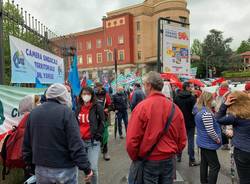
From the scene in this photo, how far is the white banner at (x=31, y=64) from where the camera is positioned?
5230 millimetres

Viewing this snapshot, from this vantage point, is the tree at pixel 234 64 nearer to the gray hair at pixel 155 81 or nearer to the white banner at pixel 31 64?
the white banner at pixel 31 64

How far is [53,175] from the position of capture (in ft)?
11.1

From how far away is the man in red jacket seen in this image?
3.30 meters

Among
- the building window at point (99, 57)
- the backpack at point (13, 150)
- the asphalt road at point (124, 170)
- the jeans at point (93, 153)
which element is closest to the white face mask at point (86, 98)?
the jeans at point (93, 153)

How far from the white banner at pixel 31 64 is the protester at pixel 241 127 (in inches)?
135

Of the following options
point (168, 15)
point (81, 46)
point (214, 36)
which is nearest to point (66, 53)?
point (168, 15)

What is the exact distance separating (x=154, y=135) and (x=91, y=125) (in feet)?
6.30

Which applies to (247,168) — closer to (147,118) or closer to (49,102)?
(147,118)

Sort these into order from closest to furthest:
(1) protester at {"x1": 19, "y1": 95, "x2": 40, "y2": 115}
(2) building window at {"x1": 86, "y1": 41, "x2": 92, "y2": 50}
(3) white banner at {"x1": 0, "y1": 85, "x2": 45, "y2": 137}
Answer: (1) protester at {"x1": 19, "y1": 95, "x2": 40, "y2": 115}
(3) white banner at {"x1": 0, "y1": 85, "x2": 45, "y2": 137}
(2) building window at {"x1": 86, "y1": 41, "x2": 92, "y2": 50}

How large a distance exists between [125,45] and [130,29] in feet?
11.5

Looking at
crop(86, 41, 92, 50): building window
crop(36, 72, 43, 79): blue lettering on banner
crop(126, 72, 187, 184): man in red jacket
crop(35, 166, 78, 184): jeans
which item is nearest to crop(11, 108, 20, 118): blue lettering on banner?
crop(36, 72, 43, 79): blue lettering on banner

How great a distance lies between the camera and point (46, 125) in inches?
131

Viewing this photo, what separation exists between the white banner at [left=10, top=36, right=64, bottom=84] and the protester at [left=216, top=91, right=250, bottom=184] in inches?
135

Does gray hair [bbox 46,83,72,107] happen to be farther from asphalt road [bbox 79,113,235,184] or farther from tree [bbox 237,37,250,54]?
tree [bbox 237,37,250,54]
